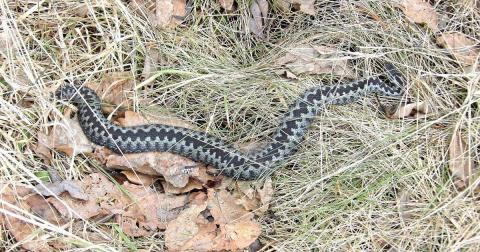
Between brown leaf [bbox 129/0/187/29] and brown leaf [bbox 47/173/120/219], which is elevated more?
brown leaf [bbox 129/0/187/29]

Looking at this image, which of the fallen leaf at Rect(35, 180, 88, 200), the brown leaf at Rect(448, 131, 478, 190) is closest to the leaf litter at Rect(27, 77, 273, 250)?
the fallen leaf at Rect(35, 180, 88, 200)

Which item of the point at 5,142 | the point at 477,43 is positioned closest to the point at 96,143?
the point at 5,142

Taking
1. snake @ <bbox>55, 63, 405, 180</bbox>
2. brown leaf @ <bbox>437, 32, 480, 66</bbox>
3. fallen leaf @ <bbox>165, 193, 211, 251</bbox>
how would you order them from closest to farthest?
1. fallen leaf @ <bbox>165, 193, 211, 251</bbox>
2. snake @ <bbox>55, 63, 405, 180</bbox>
3. brown leaf @ <bbox>437, 32, 480, 66</bbox>

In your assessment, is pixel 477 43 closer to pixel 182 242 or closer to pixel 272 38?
pixel 272 38

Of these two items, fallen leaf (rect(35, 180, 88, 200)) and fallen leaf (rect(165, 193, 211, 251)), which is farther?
fallen leaf (rect(35, 180, 88, 200))

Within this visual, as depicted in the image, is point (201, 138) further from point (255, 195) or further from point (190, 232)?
point (190, 232)

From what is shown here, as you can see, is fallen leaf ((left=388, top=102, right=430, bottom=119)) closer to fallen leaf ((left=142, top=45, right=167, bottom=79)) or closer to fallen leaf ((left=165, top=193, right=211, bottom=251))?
fallen leaf ((left=165, top=193, right=211, bottom=251))

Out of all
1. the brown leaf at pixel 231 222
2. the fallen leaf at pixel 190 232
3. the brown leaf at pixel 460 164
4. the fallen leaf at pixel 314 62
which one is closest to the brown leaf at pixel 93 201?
the fallen leaf at pixel 190 232
